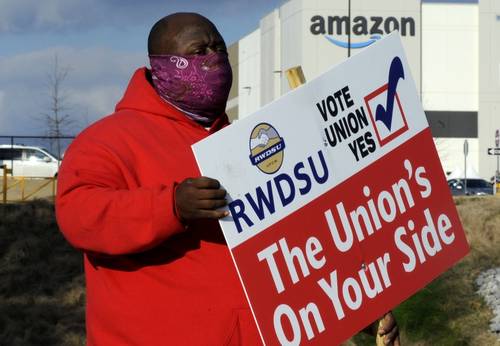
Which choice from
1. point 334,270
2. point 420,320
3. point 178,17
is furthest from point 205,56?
point 420,320

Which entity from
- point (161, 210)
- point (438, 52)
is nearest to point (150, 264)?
point (161, 210)

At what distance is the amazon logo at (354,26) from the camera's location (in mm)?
69875

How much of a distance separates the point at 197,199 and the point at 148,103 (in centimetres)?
46

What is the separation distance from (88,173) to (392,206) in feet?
2.97

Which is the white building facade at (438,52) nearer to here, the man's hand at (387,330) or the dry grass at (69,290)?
the dry grass at (69,290)

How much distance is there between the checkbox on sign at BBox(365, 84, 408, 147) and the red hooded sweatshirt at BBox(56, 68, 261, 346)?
0.56 meters

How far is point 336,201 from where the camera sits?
10.5 feet

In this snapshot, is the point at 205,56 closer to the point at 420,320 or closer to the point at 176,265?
the point at 176,265

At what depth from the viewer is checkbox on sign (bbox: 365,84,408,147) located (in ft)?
11.0

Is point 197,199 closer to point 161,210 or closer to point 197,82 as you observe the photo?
point 161,210

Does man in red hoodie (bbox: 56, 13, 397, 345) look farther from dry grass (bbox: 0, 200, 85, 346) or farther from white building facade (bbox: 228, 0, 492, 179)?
white building facade (bbox: 228, 0, 492, 179)

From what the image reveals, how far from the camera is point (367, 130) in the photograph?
3.33 m

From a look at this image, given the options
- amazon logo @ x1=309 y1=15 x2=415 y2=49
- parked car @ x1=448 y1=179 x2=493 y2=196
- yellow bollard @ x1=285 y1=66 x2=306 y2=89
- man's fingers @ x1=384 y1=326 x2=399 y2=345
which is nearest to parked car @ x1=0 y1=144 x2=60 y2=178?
parked car @ x1=448 y1=179 x2=493 y2=196

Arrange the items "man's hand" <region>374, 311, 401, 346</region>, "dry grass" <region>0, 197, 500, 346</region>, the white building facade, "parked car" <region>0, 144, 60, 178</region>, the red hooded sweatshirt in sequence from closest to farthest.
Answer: the red hooded sweatshirt → "man's hand" <region>374, 311, 401, 346</region> → "dry grass" <region>0, 197, 500, 346</region> → "parked car" <region>0, 144, 60, 178</region> → the white building facade
